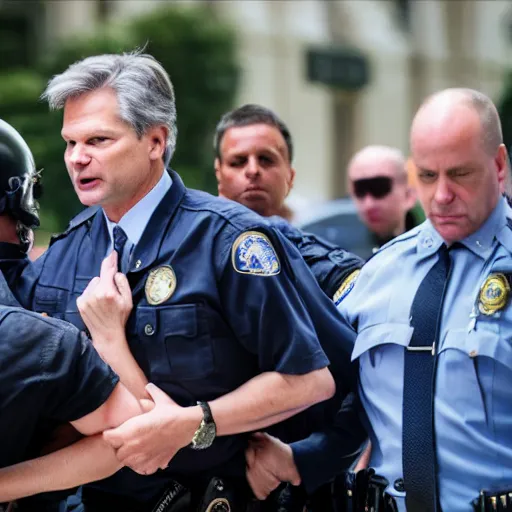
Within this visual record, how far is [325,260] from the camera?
3609 millimetres

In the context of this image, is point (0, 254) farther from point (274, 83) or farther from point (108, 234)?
point (274, 83)

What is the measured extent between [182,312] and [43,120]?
7769 mm

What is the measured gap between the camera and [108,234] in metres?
3.07

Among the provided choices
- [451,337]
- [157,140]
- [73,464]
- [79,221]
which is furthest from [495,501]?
[79,221]

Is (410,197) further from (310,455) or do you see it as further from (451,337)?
(451,337)

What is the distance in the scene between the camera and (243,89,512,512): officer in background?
269cm

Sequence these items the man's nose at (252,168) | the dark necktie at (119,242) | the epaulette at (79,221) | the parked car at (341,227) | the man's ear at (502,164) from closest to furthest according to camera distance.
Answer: the man's ear at (502,164) < the dark necktie at (119,242) < the epaulette at (79,221) < the man's nose at (252,168) < the parked car at (341,227)

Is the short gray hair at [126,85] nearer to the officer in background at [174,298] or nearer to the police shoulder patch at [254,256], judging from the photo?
the officer in background at [174,298]

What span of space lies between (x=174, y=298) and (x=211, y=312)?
0.10 m

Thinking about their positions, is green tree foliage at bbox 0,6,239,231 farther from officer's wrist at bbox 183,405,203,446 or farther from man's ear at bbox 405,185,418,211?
officer's wrist at bbox 183,405,203,446

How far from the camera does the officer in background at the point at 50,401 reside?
Result: 2461mm

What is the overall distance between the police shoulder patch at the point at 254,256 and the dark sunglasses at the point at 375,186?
9.23ft

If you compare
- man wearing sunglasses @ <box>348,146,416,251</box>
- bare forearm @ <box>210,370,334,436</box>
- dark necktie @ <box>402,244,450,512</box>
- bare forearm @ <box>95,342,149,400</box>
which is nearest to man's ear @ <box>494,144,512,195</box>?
dark necktie @ <box>402,244,450,512</box>

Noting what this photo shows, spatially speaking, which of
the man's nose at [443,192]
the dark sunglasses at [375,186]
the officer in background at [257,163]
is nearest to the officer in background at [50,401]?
the man's nose at [443,192]
